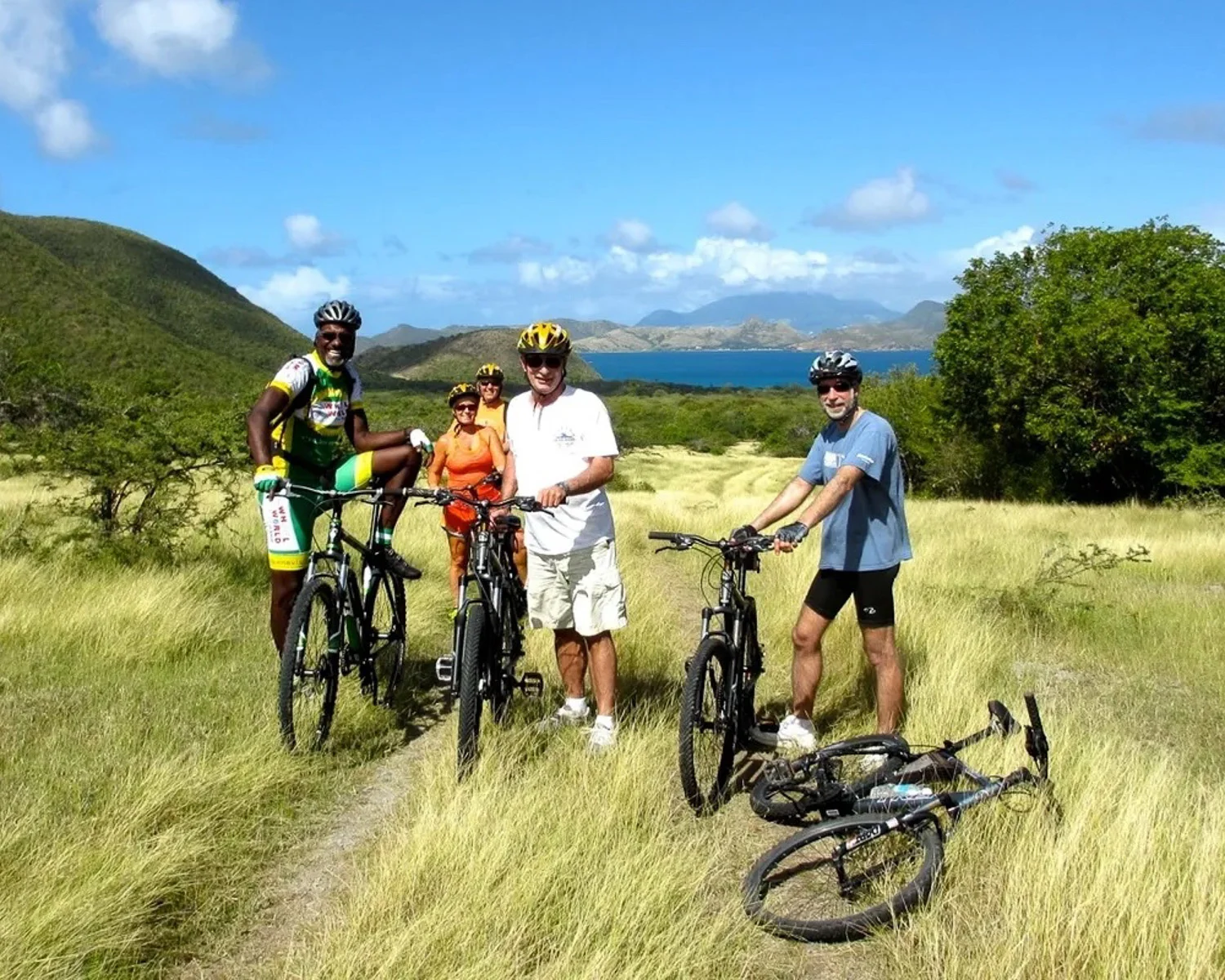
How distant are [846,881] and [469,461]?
16.5 feet

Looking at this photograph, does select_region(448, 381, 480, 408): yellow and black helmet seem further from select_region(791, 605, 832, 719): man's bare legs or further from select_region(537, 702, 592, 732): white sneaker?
select_region(791, 605, 832, 719): man's bare legs

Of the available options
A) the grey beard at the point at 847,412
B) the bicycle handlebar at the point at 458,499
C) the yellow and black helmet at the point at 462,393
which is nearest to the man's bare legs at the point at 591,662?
the bicycle handlebar at the point at 458,499

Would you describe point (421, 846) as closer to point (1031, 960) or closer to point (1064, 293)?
point (1031, 960)

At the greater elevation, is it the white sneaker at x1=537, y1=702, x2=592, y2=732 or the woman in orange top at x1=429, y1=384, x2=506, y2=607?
the woman in orange top at x1=429, y1=384, x2=506, y2=607

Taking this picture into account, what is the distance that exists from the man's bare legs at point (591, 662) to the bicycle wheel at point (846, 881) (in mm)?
1504

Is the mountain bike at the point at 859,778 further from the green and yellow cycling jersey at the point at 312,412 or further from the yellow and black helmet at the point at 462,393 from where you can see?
the yellow and black helmet at the point at 462,393

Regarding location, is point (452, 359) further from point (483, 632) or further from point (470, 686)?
point (470, 686)

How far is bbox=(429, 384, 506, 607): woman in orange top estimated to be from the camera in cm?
765

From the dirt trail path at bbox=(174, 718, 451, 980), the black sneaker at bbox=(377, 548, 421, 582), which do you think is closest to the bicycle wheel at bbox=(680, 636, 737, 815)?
the dirt trail path at bbox=(174, 718, 451, 980)

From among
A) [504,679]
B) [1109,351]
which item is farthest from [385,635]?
[1109,351]

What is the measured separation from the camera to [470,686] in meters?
4.41

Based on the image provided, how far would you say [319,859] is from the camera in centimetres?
373

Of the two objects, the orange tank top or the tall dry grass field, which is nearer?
the tall dry grass field

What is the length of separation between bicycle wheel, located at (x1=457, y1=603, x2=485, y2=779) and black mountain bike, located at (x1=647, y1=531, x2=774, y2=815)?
942mm
